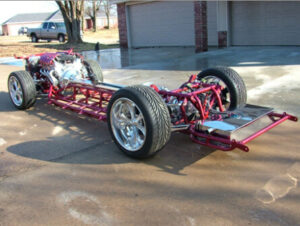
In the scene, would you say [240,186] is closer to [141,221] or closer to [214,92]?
[141,221]

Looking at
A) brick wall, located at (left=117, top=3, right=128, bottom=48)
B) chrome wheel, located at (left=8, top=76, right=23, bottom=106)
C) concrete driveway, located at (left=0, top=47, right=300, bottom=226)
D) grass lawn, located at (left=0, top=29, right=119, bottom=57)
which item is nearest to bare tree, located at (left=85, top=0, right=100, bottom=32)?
grass lawn, located at (left=0, top=29, right=119, bottom=57)

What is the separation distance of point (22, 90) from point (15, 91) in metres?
0.53

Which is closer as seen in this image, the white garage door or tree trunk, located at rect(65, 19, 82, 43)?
the white garage door

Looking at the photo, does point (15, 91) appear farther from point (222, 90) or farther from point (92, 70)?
point (222, 90)

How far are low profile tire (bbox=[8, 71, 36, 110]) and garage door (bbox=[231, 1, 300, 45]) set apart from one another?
13697 mm

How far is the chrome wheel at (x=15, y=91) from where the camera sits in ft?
22.7

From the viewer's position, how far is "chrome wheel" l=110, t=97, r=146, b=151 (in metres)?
4.13

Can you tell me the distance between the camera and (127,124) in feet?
14.1

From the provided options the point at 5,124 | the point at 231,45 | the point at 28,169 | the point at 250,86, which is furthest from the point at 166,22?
the point at 28,169

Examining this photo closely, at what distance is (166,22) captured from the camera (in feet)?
71.4

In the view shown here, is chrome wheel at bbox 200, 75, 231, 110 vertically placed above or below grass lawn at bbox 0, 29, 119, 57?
below

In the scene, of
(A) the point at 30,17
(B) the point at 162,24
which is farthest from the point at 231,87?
(A) the point at 30,17

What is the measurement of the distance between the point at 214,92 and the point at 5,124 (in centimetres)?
409

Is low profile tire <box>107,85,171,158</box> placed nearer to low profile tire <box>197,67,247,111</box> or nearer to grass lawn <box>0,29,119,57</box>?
low profile tire <box>197,67,247,111</box>
